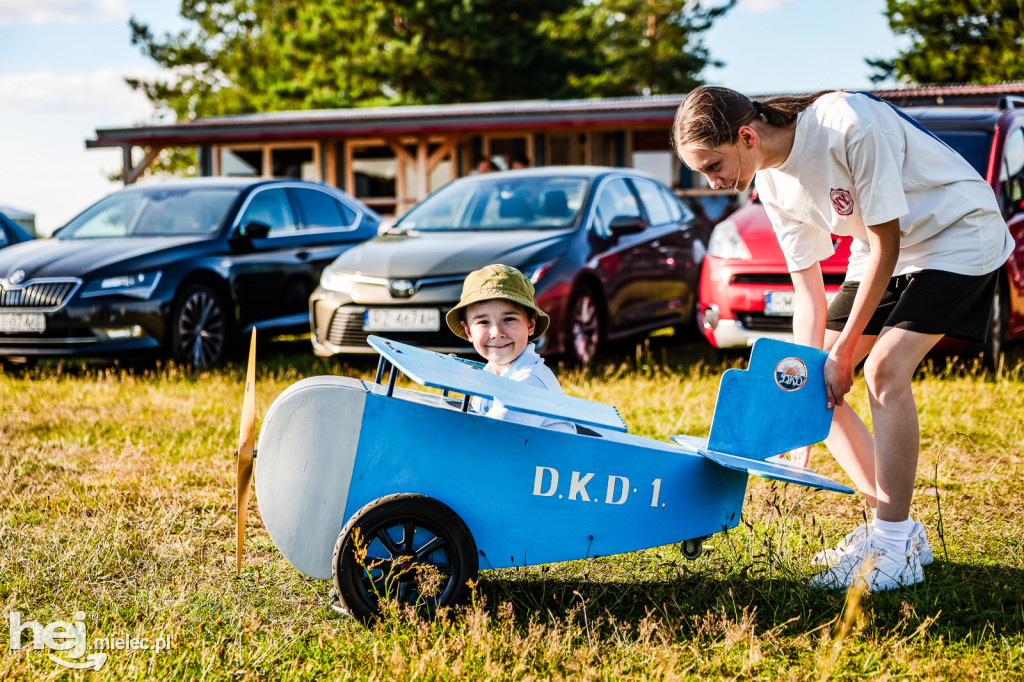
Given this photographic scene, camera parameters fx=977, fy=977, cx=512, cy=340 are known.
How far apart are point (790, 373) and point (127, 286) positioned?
572cm

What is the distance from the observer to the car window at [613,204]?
750 cm

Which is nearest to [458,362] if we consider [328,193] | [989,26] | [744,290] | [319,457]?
[319,457]

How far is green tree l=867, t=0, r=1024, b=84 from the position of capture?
30750 millimetres

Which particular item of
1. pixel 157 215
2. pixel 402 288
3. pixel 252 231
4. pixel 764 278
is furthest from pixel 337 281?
pixel 764 278

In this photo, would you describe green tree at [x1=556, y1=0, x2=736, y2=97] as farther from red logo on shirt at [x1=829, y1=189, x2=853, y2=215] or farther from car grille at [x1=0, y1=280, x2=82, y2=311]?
red logo on shirt at [x1=829, y1=189, x2=853, y2=215]

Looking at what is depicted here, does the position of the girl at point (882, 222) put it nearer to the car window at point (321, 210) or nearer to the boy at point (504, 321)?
the boy at point (504, 321)

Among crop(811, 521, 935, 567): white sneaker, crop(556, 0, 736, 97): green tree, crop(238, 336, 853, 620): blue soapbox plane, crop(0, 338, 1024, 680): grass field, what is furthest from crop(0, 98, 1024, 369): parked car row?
crop(556, 0, 736, 97): green tree

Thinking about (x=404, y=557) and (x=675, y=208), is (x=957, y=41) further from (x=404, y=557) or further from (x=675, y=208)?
(x=404, y=557)

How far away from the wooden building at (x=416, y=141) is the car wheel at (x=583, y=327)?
38.4ft

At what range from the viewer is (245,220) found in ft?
27.6

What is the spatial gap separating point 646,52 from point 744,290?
38.6m

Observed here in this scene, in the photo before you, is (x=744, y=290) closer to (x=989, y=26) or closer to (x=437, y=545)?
(x=437, y=545)

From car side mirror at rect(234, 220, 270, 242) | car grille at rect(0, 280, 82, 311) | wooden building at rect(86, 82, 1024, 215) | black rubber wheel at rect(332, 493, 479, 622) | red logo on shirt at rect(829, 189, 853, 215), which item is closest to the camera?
black rubber wheel at rect(332, 493, 479, 622)

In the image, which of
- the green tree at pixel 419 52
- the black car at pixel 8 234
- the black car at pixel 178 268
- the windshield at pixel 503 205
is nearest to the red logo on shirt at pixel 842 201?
the windshield at pixel 503 205
